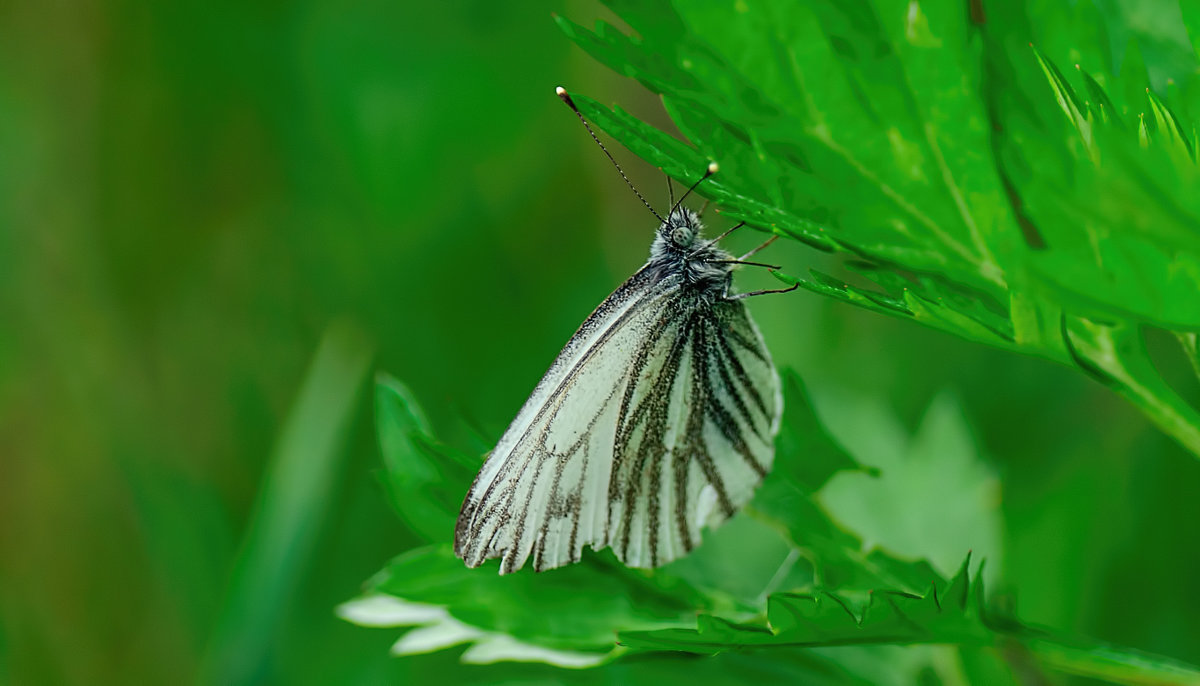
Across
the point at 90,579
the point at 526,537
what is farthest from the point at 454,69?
the point at 526,537

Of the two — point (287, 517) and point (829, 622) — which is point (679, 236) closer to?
point (829, 622)

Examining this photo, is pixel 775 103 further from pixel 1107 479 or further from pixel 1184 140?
pixel 1107 479

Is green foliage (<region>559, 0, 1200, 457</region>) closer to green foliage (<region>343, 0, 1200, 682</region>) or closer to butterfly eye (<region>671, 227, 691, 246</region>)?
green foliage (<region>343, 0, 1200, 682</region>)

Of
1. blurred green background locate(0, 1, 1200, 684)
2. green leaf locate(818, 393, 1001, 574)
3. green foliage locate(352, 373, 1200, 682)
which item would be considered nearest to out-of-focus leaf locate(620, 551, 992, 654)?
green foliage locate(352, 373, 1200, 682)

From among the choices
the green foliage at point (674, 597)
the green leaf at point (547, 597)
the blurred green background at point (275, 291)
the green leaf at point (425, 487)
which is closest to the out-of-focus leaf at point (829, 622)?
the green foliage at point (674, 597)

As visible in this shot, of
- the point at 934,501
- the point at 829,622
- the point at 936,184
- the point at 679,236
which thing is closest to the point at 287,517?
the point at 679,236
